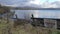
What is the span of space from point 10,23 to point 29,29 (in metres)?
0.25

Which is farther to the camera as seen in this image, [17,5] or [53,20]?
[17,5]

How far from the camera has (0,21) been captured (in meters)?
1.49

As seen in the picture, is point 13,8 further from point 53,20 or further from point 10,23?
point 53,20

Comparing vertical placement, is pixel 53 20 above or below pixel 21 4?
below

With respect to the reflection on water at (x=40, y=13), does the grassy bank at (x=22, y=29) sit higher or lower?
lower

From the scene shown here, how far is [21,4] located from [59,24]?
53cm

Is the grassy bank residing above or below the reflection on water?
below

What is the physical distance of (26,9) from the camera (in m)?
1.51

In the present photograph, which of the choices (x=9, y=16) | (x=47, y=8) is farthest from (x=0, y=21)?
(x=47, y=8)

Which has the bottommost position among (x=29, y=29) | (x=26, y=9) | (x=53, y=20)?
(x=29, y=29)

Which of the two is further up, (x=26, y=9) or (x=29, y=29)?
(x=26, y=9)

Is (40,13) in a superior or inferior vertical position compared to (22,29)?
superior

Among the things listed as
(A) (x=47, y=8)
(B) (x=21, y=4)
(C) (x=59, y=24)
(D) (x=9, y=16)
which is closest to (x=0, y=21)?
(D) (x=9, y=16)

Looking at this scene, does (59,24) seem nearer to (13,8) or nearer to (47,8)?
(47,8)
